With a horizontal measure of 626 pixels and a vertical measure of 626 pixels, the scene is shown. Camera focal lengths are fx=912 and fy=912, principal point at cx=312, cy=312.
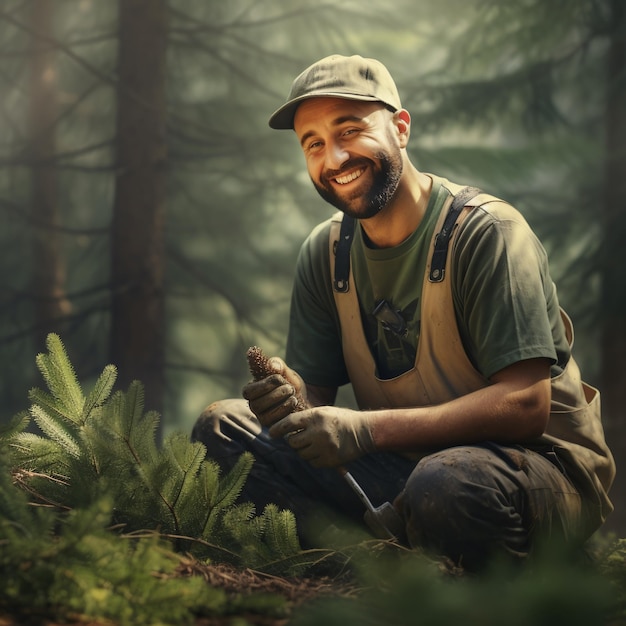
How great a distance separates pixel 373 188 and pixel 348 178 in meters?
0.09

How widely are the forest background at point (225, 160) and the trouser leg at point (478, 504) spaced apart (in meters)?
5.35

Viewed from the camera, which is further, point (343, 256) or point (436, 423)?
point (343, 256)

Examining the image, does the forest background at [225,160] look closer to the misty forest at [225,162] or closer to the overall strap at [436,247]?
the misty forest at [225,162]

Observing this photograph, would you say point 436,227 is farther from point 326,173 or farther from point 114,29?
point 114,29

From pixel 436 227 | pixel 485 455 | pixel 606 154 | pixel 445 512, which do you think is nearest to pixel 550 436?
pixel 485 455

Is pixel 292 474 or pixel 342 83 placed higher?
pixel 342 83

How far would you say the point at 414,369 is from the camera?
3209mm

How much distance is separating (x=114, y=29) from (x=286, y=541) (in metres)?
7.79

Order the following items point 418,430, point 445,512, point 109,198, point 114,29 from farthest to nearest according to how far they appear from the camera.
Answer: point 109,198 < point 114,29 < point 418,430 < point 445,512

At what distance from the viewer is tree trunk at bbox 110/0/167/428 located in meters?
8.59

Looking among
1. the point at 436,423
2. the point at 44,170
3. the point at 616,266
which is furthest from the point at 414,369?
the point at 44,170

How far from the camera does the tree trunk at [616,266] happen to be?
796cm

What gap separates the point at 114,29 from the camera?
9.43m

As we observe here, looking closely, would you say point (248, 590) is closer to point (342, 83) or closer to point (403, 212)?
point (403, 212)
